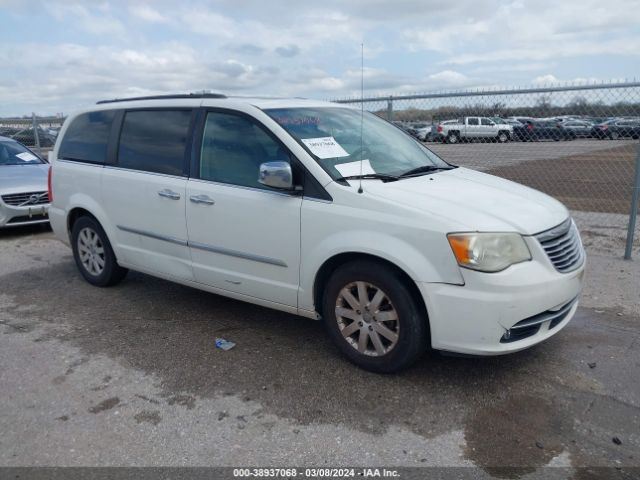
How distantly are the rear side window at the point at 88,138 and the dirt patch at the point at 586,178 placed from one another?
6080 millimetres

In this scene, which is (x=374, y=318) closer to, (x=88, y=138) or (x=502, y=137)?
(x=88, y=138)

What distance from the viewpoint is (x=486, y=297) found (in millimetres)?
3174

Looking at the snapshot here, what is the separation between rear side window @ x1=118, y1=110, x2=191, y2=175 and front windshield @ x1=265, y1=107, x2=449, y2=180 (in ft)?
2.91

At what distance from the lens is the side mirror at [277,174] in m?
3.71

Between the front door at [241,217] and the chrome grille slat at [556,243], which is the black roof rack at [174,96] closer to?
the front door at [241,217]

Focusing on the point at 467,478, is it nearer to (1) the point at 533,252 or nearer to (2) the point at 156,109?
(1) the point at 533,252

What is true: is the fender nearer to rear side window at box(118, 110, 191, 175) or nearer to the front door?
the front door

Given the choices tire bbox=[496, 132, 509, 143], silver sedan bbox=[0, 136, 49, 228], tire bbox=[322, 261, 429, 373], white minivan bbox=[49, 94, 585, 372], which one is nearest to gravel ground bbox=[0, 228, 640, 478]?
tire bbox=[322, 261, 429, 373]

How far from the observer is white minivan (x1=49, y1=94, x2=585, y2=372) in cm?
326

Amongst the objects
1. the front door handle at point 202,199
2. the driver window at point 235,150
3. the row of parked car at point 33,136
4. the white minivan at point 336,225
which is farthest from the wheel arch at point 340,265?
the row of parked car at point 33,136

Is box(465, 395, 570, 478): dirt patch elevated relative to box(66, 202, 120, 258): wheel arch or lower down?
lower down

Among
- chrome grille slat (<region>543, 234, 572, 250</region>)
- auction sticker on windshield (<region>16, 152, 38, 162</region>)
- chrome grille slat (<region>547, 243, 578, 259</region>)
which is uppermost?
auction sticker on windshield (<region>16, 152, 38, 162</region>)

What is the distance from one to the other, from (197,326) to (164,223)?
0.89 m

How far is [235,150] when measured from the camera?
4.23 m
